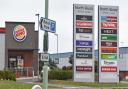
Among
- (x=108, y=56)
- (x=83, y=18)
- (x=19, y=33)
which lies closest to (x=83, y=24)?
(x=83, y=18)

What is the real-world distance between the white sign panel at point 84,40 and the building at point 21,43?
20.0m

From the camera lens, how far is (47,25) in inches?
652

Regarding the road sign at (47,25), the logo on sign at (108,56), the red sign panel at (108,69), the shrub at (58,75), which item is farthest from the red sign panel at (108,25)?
the road sign at (47,25)

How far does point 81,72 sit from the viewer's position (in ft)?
144

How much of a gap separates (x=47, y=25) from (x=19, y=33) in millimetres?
47729

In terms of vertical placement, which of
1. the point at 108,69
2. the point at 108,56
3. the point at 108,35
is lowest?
the point at 108,69

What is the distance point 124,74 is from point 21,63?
3614 cm

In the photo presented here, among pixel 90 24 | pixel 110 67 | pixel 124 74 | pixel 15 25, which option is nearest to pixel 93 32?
pixel 90 24

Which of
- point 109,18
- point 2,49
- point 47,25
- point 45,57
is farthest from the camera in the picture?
point 2,49

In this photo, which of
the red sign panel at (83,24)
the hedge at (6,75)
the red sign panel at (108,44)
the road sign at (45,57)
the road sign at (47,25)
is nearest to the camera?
the road sign at (45,57)

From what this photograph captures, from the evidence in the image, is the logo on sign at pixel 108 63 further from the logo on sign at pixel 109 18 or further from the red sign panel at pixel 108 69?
the logo on sign at pixel 109 18

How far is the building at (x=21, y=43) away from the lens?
64125 millimetres

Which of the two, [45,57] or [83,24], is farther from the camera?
[83,24]

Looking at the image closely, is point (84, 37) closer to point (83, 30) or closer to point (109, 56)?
point (83, 30)
